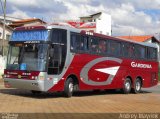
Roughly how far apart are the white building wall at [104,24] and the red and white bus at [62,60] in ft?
219

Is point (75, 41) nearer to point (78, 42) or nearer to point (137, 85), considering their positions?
point (78, 42)

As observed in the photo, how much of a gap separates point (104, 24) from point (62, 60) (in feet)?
257

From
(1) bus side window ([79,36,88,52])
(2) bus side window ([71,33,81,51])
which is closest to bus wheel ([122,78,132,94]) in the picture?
(1) bus side window ([79,36,88,52])

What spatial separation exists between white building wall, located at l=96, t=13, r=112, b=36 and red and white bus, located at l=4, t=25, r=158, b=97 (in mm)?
66673

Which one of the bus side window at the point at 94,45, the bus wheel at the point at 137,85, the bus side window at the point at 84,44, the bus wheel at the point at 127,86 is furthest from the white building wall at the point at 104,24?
the bus side window at the point at 84,44

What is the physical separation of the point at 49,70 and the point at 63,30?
2111mm

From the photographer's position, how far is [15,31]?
830 inches

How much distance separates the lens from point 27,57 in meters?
20.0

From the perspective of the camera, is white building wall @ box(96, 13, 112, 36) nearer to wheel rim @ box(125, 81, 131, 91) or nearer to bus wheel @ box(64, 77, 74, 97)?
wheel rim @ box(125, 81, 131, 91)

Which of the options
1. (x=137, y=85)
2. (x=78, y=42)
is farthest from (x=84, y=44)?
(x=137, y=85)

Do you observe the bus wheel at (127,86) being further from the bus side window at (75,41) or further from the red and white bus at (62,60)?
the bus side window at (75,41)

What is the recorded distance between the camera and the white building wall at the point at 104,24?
93838 millimetres

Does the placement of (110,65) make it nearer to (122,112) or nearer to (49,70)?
(49,70)

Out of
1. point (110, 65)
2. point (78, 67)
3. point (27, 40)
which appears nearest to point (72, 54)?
point (78, 67)
